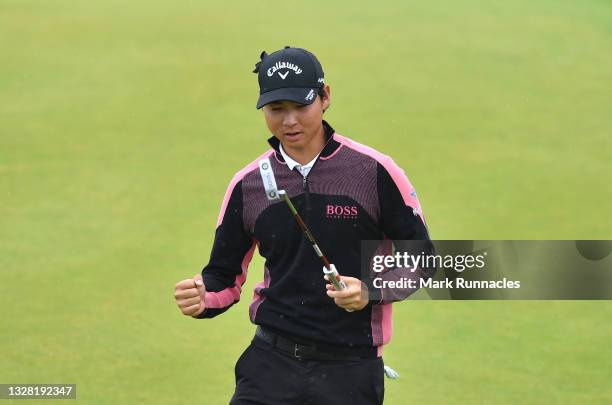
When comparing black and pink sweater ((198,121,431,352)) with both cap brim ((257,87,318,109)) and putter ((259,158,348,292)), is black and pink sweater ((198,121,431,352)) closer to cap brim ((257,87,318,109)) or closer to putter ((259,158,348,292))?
putter ((259,158,348,292))

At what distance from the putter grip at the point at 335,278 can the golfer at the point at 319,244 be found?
0.91 ft

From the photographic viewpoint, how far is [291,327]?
5.84 m

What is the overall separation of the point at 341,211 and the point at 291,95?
21.9 inches

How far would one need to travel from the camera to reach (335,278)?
5383 mm

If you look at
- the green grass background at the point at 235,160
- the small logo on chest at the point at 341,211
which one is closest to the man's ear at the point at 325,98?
the small logo on chest at the point at 341,211

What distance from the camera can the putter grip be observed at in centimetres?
538

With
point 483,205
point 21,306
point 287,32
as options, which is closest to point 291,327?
point 21,306

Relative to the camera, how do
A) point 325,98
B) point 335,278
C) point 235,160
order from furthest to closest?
1. point 235,160
2. point 325,98
3. point 335,278

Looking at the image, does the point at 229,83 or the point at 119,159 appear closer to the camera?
the point at 119,159

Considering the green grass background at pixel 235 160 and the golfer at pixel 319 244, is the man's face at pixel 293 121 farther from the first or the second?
the green grass background at pixel 235 160

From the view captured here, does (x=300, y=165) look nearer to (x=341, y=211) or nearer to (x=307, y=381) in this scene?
(x=341, y=211)

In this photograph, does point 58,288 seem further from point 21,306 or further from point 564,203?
point 564,203

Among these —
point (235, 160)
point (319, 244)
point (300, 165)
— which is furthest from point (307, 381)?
point (235, 160)

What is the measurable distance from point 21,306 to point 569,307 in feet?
14.1
